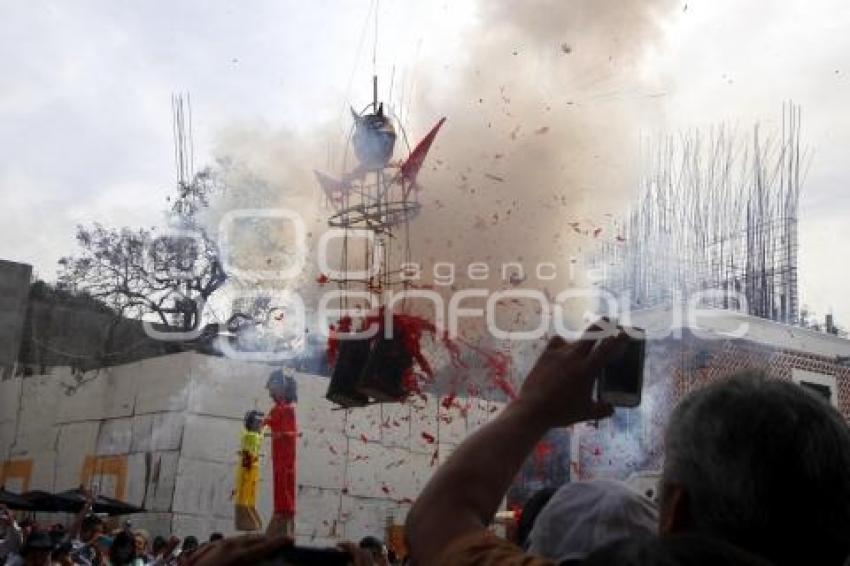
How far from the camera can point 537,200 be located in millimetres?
16422

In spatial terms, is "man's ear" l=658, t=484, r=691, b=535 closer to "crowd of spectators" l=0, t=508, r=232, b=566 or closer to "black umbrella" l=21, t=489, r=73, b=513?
"crowd of spectators" l=0, t=508, r=232, b=566

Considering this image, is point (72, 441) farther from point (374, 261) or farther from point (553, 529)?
point (553, 529)

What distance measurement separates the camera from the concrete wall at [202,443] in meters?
15.1

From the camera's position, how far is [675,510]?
1422mm

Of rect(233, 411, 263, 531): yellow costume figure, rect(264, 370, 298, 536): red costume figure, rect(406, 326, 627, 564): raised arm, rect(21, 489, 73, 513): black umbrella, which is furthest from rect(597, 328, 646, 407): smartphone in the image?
rect(21, 489, 73, 513): black umbrella

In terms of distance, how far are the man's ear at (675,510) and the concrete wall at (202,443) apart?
1381cm

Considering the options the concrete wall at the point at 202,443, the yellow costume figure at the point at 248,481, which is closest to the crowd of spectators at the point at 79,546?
the yellow costume figure at the point at 248,481

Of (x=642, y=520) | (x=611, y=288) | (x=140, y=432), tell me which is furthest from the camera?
(x=611, y=288)

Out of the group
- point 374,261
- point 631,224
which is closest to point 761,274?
point 631,224

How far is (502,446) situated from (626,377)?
0.62 meters

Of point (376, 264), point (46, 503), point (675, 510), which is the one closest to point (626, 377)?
point (675, 510)

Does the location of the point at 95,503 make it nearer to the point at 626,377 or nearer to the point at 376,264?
the point at 376,264

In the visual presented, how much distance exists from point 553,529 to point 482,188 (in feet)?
47.8

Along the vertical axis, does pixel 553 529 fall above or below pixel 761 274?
below
